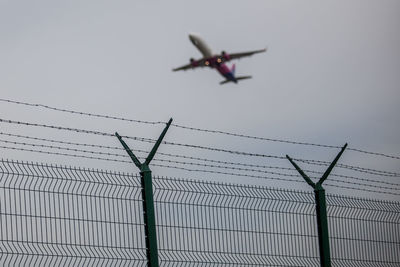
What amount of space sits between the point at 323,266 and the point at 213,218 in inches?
125

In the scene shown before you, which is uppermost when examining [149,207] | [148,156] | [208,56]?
[208,56]

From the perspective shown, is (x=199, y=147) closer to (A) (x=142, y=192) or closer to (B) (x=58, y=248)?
(A) (x=142, y=192)

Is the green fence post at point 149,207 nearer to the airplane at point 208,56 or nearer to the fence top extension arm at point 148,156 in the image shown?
the fence top extension arm at point 148,156

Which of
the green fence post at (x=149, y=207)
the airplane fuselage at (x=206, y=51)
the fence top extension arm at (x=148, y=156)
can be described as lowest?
the green fence post at (x=149, y=207)

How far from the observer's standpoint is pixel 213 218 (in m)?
16.7

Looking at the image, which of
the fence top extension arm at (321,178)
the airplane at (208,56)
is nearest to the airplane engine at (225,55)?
the airplane at (208,56)

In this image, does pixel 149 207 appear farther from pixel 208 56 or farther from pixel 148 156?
pixel 208 56

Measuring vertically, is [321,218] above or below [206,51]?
below

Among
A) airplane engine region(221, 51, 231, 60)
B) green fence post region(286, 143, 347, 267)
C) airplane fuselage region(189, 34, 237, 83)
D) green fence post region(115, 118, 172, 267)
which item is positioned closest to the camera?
green fence post region(115, 118, 172, 267)

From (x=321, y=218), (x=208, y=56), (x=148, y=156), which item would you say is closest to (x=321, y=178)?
(x=321, y=218)

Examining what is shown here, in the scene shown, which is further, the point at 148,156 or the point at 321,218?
the point at 321,218

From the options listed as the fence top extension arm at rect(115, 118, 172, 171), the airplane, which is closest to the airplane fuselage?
the airplane

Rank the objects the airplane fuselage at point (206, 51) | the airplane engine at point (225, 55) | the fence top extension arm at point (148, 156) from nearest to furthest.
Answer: the fence top extension arm at point (148, 156), the airplane fuselage at point (206, 51), the airplane engine at point (225, 55)

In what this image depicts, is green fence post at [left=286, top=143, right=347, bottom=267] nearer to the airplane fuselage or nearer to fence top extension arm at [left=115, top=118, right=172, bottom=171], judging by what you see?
fence top extension arm at [left=115, top=118, right=172, bottom=171]
